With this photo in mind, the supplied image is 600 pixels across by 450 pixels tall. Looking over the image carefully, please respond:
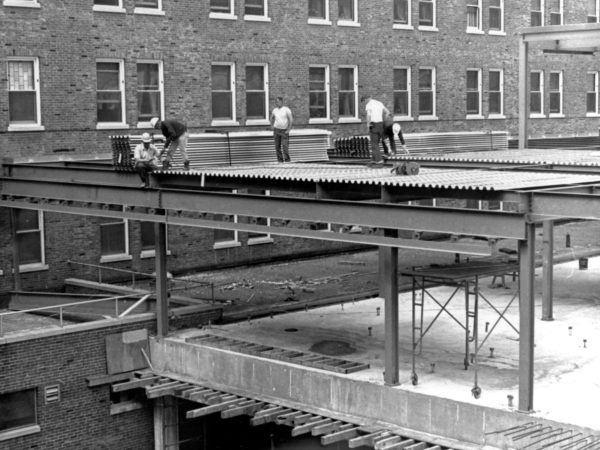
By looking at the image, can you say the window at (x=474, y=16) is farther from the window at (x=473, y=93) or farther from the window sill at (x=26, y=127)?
the window sill at (x=26, y=127)

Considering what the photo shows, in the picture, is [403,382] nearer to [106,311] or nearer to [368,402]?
[368,402]

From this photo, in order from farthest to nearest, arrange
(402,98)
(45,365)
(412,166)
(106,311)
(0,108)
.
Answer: (402,98) < (0,108) < (106,311) < (45,365) < (412,166)

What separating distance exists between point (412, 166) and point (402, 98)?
20725 millimetres

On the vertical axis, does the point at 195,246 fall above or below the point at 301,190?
below

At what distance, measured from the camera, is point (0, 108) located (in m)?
30.8

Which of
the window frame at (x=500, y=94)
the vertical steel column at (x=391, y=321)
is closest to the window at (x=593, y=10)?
the window frame at (x=500, y=94)

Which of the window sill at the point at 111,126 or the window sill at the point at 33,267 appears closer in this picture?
the window sill at the point at 33,267

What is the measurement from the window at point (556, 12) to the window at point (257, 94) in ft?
59.6

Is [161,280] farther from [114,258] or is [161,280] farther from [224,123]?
[224,123]

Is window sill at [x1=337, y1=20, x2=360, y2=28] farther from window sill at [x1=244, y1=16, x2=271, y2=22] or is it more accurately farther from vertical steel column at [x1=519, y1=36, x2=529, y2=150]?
vertical steel column at [x1=519, y1=36, x2=529, y2=150]

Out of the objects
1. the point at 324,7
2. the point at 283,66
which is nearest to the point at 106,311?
the point at 283,66

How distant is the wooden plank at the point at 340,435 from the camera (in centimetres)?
2005

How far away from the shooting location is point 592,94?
53.3 m

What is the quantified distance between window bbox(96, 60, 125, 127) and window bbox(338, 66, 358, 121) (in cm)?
979
